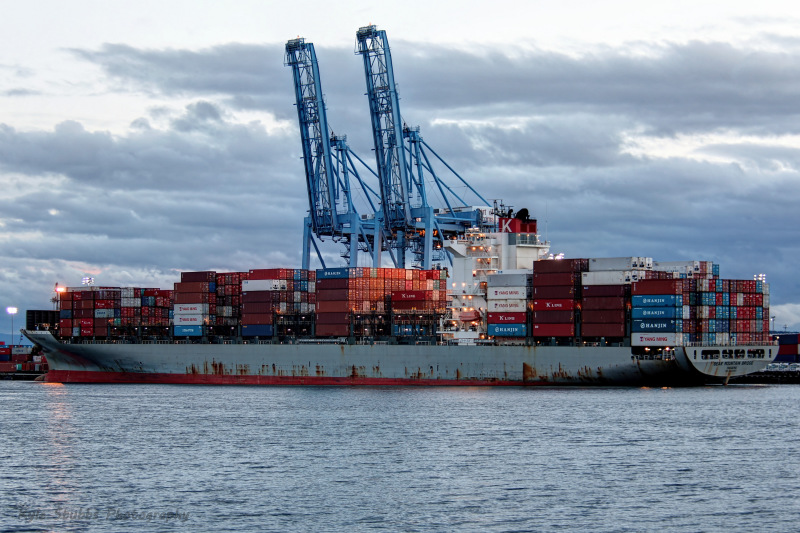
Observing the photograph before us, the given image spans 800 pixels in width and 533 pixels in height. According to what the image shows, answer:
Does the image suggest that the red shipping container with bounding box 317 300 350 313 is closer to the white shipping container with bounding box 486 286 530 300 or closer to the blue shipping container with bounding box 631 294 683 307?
the white shipping container with bounding box 486 286 530 300

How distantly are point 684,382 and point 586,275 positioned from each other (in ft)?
39.7

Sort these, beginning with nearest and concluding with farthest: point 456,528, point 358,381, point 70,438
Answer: point 456,528 < point 70,438 < point 358,381

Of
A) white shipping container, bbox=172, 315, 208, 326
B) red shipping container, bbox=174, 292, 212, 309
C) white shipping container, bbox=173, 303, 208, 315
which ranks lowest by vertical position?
white shipping container, bbox=172, 315, 208, 326

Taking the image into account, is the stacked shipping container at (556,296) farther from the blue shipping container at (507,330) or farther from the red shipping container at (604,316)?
the red shipping container at (604,316)

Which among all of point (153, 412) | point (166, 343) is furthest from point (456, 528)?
point (166, 343)

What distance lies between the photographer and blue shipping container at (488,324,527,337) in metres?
87.9

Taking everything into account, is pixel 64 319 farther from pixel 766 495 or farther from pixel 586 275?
pixel 766 495

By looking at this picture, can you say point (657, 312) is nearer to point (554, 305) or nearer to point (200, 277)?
point (554, 305)

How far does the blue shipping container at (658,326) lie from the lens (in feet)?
267

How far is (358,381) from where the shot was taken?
90.8 metres

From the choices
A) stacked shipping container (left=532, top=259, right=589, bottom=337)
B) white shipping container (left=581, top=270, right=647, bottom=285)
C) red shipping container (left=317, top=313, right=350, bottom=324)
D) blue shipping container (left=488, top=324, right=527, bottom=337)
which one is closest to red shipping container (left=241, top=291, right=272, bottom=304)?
red shipping container (left=317, top=313, right=350, bottom=324)

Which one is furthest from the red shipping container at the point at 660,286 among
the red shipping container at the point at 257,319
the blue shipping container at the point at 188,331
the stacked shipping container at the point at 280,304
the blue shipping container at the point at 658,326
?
the blue shipping container at the point at 188,331

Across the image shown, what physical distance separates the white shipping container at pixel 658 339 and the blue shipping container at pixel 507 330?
31.8ft

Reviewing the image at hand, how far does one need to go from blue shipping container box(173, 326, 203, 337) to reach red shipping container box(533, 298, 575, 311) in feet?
107
